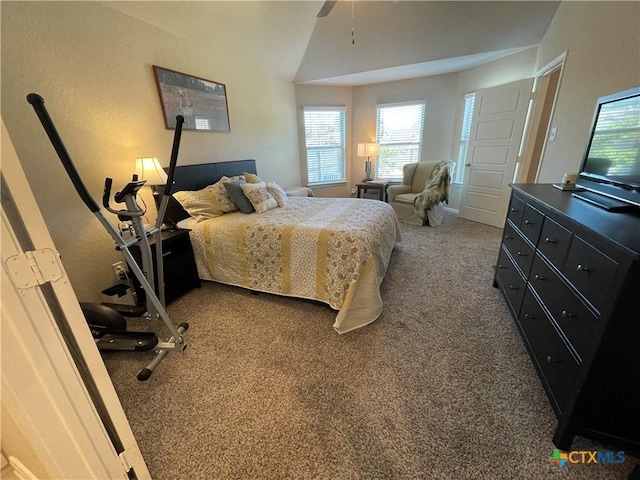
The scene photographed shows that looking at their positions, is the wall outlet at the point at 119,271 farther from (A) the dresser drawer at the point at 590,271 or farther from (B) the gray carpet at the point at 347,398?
(A) the dresser drawer at the point at 590,271

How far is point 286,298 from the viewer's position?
94.3 inches

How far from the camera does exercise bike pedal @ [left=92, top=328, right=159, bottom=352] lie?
1735 millimetres

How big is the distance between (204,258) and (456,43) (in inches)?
161

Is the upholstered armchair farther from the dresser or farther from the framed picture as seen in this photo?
the framed picture

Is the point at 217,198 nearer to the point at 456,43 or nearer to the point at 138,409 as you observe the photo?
the point at 138,409

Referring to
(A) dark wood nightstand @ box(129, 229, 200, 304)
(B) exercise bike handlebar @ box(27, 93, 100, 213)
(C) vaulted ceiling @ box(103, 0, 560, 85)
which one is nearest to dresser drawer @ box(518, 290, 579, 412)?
(B) exercise bike handlebar @ box(27, 93, 100, 213)

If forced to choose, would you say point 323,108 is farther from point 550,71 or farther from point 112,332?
point 112,332

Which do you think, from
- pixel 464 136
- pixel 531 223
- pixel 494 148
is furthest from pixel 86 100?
pixel 464 136

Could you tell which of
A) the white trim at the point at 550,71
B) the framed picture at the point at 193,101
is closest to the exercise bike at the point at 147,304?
the framed picture at the point at 193,101

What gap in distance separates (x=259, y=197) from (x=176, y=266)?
101 cm

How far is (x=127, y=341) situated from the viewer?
5.90ft

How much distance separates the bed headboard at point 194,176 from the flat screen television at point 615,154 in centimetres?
314

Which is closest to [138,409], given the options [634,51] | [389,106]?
[634,51]

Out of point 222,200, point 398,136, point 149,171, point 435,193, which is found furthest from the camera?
point 398,136
